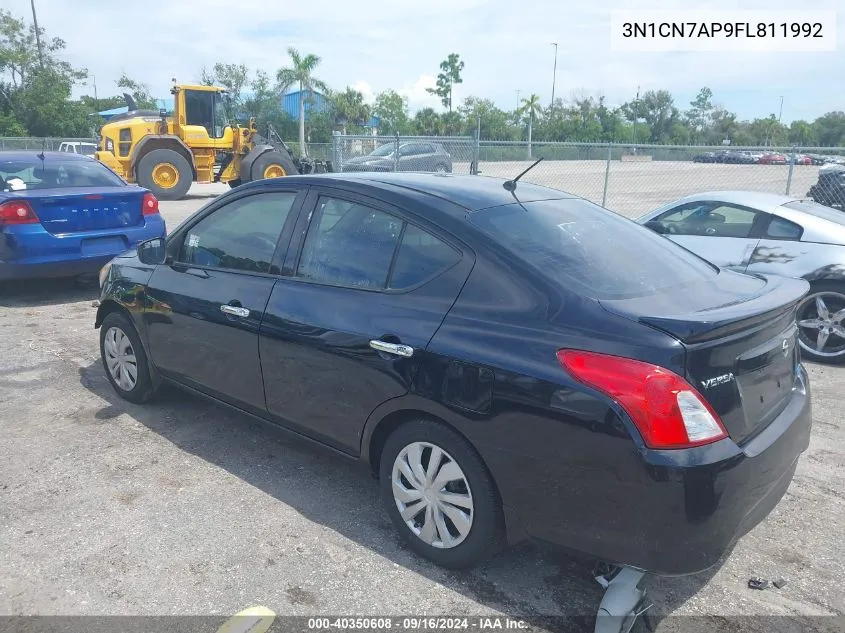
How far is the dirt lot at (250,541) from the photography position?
277 cm

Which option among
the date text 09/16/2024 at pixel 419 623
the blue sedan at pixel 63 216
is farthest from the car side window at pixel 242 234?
the blue sedan at pixel 63 216

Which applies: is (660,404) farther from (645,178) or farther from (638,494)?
(645,178)

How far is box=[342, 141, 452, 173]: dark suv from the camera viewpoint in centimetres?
1473

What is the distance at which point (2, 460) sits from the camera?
3.96 m

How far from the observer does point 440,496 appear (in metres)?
2.89

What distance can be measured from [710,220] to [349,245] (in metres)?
4.46

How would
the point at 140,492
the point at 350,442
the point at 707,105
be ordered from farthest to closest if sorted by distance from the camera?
the point at 707,105
the point at 140,492
the point at 350,442

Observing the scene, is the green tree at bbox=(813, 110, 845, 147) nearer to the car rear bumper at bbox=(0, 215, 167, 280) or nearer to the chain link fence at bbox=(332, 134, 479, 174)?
the chain link fence at bbox=(332, 134, 479, 174)

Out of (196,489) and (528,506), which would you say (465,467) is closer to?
(528,506)

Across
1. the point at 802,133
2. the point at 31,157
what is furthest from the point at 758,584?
the point at 802,133

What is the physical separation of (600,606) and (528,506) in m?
0.44

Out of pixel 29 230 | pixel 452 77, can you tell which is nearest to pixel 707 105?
pixel 452 77

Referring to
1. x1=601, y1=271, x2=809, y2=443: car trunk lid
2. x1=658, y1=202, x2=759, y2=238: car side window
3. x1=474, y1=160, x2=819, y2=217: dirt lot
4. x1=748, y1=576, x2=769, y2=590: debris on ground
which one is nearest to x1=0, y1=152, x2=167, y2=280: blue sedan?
x1=658, y1=202, x2=759, y2=238: car side window

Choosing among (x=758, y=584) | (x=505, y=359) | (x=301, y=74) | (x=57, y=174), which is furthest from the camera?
(x=301, y=74)
